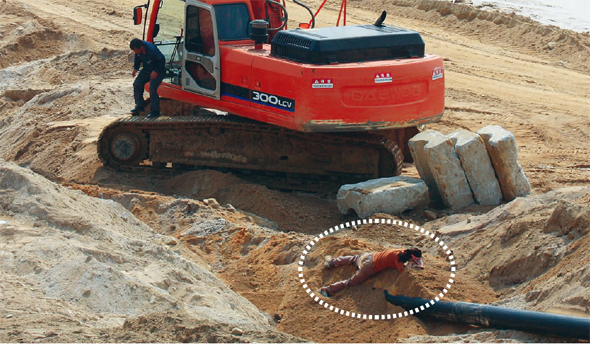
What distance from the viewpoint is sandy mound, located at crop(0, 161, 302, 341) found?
22.5 ft

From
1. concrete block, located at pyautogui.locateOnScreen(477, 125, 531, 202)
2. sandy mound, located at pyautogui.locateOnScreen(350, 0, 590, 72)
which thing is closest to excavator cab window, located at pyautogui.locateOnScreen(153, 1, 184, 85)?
concrete block, located at pyautogui.locateOnScreen(477, 125, 531, 202)

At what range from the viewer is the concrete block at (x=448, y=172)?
34.6ft

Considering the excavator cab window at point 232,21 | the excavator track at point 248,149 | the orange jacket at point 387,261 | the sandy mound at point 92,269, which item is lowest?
the excavator track at point 248,149

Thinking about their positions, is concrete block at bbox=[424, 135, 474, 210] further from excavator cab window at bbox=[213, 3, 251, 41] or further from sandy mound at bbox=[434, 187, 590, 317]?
excavator cab window at bbox=[213, 3, 251, 41]

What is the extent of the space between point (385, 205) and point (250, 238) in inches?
73.6

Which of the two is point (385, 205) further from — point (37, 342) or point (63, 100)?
point (63, 100)

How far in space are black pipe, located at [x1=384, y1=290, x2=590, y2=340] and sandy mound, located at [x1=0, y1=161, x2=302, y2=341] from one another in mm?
1342

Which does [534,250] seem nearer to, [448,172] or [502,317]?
[502,317]

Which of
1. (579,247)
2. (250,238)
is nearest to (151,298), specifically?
(250,238)

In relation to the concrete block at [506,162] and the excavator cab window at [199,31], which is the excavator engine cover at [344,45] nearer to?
the excavator cab window at [199,31]

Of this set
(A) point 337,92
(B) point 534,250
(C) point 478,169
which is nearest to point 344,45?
(A) point 337,92

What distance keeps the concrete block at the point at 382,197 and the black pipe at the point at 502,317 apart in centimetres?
280

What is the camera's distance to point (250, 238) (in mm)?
9477

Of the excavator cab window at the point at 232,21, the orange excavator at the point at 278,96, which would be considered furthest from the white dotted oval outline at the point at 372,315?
the excavator cab window at the point at 232,21
